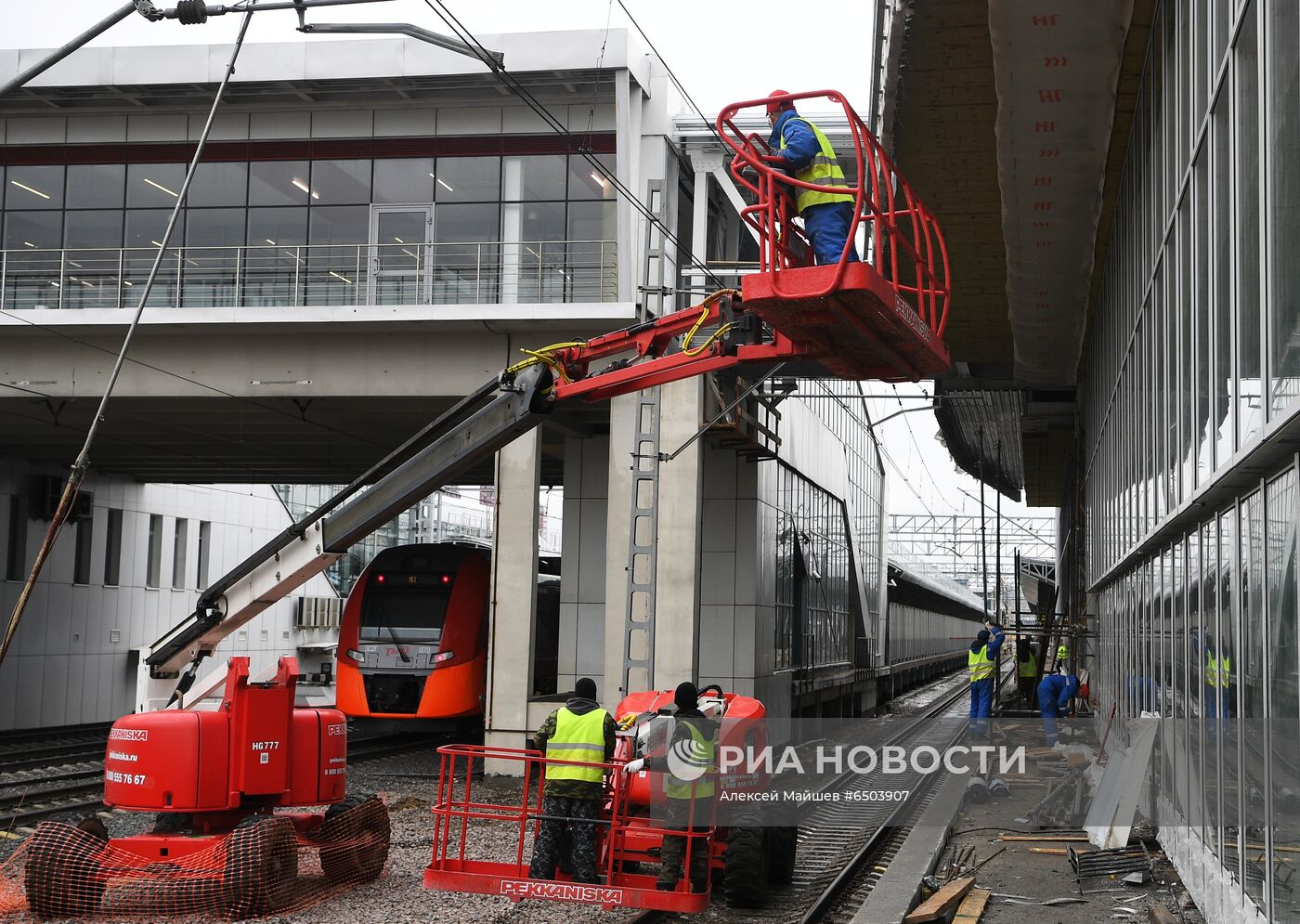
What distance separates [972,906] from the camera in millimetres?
10328

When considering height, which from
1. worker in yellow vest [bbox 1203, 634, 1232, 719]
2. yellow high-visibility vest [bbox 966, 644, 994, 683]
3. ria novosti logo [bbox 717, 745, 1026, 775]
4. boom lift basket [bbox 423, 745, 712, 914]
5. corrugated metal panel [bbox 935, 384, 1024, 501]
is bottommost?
ria novosti logo [bbox 717, 745, 1026, 775]

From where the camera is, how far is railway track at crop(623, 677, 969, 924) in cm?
1059

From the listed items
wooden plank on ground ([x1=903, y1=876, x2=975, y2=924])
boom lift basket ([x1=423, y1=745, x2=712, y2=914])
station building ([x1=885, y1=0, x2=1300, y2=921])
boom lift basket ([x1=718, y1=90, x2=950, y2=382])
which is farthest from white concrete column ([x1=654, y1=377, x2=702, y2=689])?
boom lift basket ([x1=423, y1=745, x2=712, y2=914])

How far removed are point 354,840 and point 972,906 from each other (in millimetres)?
4958

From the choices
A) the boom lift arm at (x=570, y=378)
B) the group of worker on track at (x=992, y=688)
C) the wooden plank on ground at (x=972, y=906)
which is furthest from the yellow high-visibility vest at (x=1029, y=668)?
the boom lift arm at (x=570, y=378)

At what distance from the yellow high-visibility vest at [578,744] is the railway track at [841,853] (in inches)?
51.4

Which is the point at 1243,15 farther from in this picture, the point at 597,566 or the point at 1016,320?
the point at 597,566

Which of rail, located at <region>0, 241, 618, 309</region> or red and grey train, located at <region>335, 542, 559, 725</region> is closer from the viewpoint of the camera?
rail, located at <region>0, 241, 618, 309</region>

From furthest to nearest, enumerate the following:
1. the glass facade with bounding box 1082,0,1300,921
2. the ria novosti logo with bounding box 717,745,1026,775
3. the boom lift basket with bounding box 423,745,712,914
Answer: the ria novosti logo with bounding box 717,745,1026,775 < the boom lift basket with bounding box 423,745,712,914 < the glass facade with bounding box 1082,0,1300,921

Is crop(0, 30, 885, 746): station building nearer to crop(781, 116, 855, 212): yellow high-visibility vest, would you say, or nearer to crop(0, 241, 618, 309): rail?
crop(0, 241, 618, 309): rail

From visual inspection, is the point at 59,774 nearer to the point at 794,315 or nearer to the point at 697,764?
the point at 697,764

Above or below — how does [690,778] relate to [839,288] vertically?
below

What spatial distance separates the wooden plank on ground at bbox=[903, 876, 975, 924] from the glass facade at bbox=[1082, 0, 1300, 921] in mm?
1682

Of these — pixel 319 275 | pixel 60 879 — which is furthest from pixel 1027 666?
pixel 60 879
